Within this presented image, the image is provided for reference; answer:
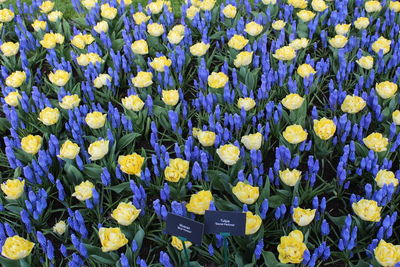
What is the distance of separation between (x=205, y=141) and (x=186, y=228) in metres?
0.90

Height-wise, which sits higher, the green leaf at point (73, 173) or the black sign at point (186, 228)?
the black sign at point (186, 228)

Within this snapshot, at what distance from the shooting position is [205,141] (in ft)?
9.43

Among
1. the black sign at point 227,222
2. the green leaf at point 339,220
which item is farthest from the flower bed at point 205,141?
the black sign at point 227,222

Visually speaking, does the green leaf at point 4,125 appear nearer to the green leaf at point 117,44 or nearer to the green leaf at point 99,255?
the green leaf at point 117,44

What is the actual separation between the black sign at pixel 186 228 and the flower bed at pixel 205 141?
0.90ft

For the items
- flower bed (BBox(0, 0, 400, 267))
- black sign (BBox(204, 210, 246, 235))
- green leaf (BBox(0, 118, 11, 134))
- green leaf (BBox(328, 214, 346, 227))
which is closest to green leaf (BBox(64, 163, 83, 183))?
flower bed (BBox(0, 0, 400, 267))

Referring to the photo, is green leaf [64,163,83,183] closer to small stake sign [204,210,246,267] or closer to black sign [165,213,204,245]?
black sign [165,213,204,245]

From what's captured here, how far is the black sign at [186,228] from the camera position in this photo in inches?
80.0

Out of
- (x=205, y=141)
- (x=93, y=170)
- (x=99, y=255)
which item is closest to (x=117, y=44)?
(x=93, y=170)

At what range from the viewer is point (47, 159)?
9.84 feet

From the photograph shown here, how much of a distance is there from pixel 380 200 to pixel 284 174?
0.54 metres

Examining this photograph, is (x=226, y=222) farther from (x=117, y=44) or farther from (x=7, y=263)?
(x=117, y=44)

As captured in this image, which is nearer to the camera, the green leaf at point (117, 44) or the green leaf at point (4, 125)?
the green leaf at point (4, 125)

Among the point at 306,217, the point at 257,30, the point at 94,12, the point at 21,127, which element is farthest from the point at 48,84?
the point at 306,217
